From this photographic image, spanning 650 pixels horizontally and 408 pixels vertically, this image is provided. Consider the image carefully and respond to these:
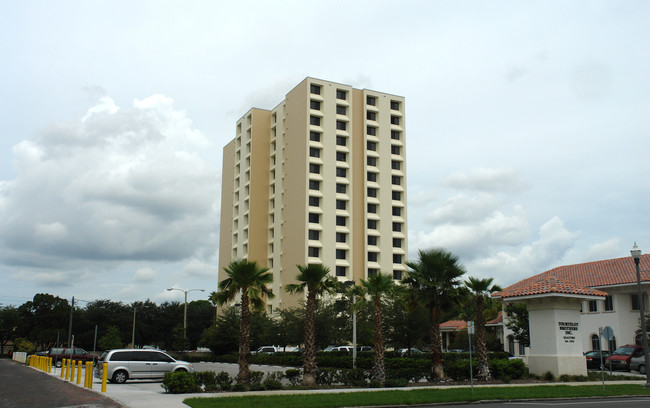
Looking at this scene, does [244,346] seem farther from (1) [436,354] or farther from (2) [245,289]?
(1) [436,354]

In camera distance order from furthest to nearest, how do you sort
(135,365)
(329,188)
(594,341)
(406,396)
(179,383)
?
(329,188) < (594,341) < (135,365) < (179,383) < (406,396)

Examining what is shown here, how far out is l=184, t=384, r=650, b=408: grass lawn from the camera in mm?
18984

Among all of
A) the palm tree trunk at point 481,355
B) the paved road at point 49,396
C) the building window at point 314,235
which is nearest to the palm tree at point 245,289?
the paved road at point 49,396

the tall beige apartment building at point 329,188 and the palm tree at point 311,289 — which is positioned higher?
the tall beige apartment building at point 329,188

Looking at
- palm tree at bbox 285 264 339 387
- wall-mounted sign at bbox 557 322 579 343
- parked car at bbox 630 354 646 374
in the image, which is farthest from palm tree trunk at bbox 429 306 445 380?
parked car at bbox 630 354 646 374

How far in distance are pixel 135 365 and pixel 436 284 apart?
51.6 feet

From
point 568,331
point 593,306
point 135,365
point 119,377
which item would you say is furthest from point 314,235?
point 119,377

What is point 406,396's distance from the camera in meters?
21.5

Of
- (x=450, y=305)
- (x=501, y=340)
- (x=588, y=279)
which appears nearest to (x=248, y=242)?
(x=501, y=340)

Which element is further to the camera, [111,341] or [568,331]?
[111,341]

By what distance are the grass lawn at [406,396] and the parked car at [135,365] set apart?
408 inches

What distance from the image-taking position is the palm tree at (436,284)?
2997cm

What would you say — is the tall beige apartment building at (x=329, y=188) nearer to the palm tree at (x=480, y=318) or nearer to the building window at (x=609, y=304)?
the building window at (x=609, y=304)

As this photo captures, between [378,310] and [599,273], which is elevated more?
[599,273]
